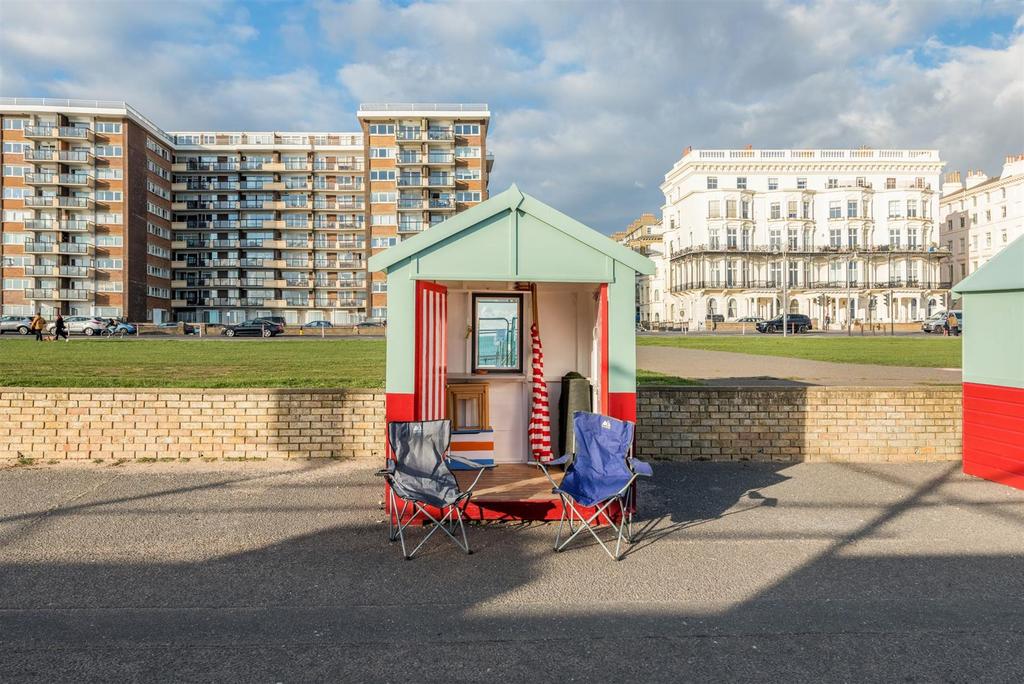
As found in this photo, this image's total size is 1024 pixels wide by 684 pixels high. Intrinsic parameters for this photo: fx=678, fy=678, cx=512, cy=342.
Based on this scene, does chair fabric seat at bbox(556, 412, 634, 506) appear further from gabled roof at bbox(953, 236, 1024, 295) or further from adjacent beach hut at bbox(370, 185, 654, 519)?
gabled roof at bbox(953, 236, 1024, 295)

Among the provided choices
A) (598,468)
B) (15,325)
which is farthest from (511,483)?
(15,325)

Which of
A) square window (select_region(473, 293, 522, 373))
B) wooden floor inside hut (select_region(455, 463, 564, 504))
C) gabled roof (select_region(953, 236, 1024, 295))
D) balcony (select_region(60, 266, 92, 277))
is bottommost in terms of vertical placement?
wooden floor inside hut (select_region(455, 463, 564, 504))

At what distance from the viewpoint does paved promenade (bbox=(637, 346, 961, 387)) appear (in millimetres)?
13758

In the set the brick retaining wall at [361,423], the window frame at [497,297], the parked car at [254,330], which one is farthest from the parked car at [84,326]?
the window frame at [497,297]

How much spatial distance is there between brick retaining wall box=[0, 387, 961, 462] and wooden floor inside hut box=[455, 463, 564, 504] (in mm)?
1887

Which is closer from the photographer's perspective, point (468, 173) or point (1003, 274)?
point (1003, 274)

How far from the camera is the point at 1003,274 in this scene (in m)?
7.78

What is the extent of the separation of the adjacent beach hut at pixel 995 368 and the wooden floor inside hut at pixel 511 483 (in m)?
5.03

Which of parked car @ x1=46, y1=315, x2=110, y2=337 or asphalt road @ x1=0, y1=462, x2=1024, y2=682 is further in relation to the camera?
parked car @ x1=46, y1=315, x2=110, y2=337

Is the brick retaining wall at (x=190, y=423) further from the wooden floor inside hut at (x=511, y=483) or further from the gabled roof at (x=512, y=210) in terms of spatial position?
the gabled roof at (x=512, y=210)

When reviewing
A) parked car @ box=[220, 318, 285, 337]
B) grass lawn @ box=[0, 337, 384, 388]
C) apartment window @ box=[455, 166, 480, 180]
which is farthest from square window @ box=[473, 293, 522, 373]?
apartment window @ box=[455, 166, 480, 180]

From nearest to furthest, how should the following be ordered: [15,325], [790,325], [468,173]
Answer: [15,325], [790,325], [468,173]

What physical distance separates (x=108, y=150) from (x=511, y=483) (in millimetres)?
74105

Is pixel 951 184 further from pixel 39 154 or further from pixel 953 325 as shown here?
pixel 39 154
